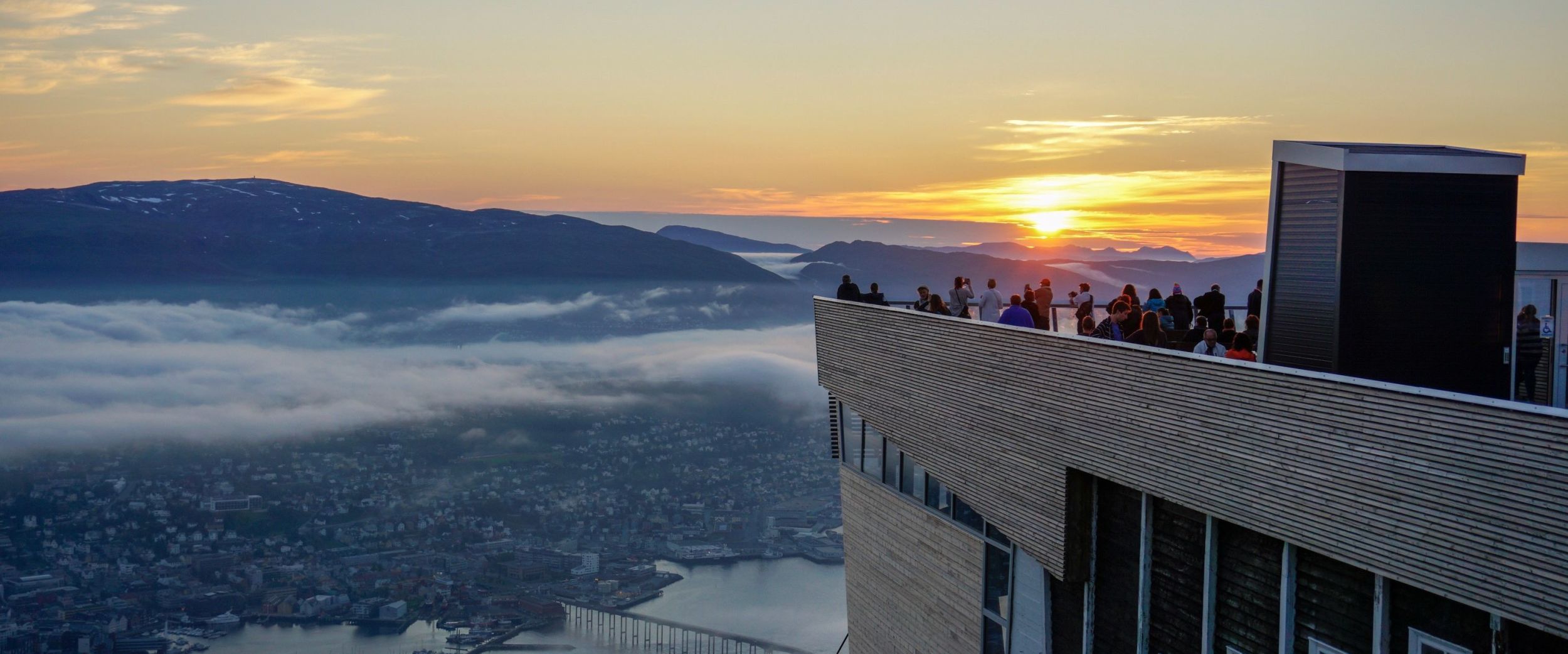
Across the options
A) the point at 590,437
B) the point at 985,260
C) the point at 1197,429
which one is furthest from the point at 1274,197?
the point at 590,437

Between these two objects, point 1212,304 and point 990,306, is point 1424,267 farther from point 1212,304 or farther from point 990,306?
point 990,306

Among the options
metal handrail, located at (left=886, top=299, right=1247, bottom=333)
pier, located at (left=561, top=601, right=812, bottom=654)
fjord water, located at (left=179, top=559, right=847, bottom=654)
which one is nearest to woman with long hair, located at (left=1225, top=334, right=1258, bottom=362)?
metal handrail, located at (left=886, top=299, right=1247, bottom=333)

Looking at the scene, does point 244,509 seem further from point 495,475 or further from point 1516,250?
point 1516,250

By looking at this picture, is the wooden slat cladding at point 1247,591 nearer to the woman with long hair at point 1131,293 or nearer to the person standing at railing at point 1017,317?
the person standing at railing at point 1017,317

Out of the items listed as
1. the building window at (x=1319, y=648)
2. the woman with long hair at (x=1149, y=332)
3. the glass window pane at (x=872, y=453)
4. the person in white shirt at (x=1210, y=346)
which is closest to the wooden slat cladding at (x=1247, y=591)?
the building window at (x=1319, y=648)

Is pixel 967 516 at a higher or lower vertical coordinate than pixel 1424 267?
lower

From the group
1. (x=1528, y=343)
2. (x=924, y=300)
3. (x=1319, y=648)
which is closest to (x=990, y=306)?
(x=924, y=300)

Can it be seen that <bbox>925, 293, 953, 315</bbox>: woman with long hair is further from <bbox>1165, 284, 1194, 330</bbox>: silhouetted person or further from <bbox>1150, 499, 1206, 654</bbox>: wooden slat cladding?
<bbox>1150, 499, 1206, 654</bbox>: wooden slat cladding
